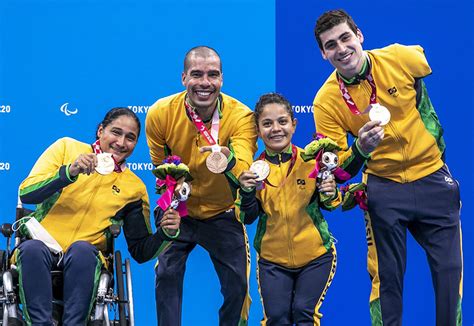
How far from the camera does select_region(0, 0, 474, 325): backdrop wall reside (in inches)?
242

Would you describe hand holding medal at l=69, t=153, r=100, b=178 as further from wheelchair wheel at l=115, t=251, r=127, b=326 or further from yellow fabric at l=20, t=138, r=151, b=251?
wheelchair wheel at l=115, t=251, r=127, b=326

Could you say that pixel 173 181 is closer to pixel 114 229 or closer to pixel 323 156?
pixel 114 229

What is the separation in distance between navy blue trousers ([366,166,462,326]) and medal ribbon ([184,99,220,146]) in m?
0.93

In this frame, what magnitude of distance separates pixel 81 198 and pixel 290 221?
1.18m

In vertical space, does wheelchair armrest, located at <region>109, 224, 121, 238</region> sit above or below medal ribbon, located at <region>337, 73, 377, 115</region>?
below

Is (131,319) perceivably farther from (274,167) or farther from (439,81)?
(439,81)

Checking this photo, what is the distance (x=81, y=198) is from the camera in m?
4.79

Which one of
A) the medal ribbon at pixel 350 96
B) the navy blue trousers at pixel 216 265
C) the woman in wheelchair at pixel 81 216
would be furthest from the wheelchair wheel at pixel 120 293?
the medal ribbon at pixel 350 96

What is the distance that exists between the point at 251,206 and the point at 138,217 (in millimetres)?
720

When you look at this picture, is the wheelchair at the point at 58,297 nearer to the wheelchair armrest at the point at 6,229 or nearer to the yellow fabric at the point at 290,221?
the wheelchair armrest at the point at 6,229

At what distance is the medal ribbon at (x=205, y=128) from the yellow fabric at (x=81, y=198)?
20.0 inches

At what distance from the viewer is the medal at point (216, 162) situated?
4.54 meters

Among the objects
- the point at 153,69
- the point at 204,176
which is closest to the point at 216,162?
Answer: the point at 204,176

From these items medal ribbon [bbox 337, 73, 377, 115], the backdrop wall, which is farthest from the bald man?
the backdrop wall
